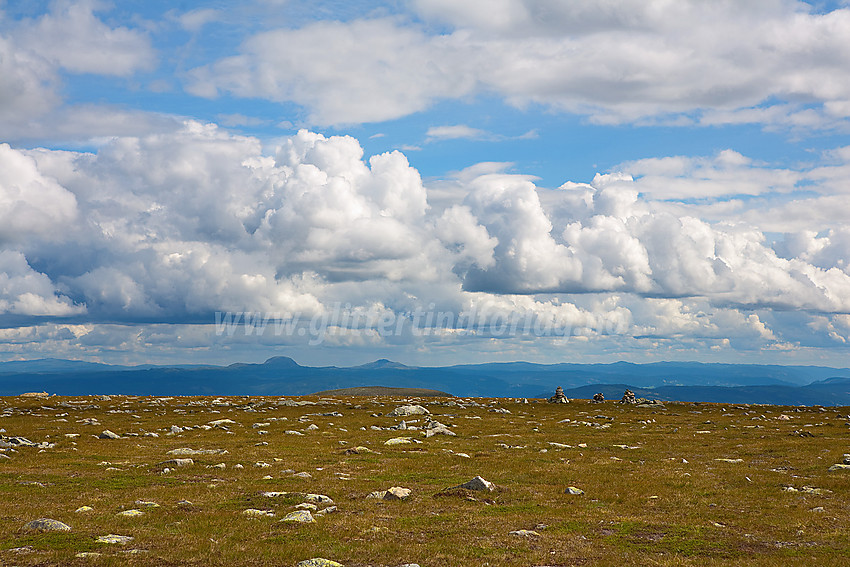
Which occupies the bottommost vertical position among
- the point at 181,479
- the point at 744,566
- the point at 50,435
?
the point at 50,435

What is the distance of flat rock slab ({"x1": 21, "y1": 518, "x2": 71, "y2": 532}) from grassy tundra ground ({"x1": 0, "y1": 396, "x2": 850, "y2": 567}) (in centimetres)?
43

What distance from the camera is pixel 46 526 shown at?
18922 millimetres

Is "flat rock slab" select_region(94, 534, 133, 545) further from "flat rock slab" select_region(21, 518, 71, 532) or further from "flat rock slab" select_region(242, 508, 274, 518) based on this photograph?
"flat rock slab" select_region(242, 508, 274, 518)

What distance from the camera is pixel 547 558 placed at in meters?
16.9

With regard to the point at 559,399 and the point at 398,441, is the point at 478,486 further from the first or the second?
the point at 559,399

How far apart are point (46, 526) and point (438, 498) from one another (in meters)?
14.2

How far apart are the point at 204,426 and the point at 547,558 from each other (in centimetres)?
4611

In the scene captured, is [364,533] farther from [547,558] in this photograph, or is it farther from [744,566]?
[744,566]

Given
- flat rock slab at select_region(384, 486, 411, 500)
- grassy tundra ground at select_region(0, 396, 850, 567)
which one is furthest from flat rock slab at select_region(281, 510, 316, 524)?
flat rock slab at select_region(384, 486, 411, 500)

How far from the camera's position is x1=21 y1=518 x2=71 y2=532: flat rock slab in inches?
737

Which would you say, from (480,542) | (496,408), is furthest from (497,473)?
(496,408)

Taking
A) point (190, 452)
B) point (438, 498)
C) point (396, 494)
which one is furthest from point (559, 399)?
point (396, 494)

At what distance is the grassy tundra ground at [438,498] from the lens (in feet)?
56.6

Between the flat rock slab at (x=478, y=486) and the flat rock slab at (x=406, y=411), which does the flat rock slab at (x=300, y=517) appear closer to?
the flat rock slab at (x=478, y=486)
